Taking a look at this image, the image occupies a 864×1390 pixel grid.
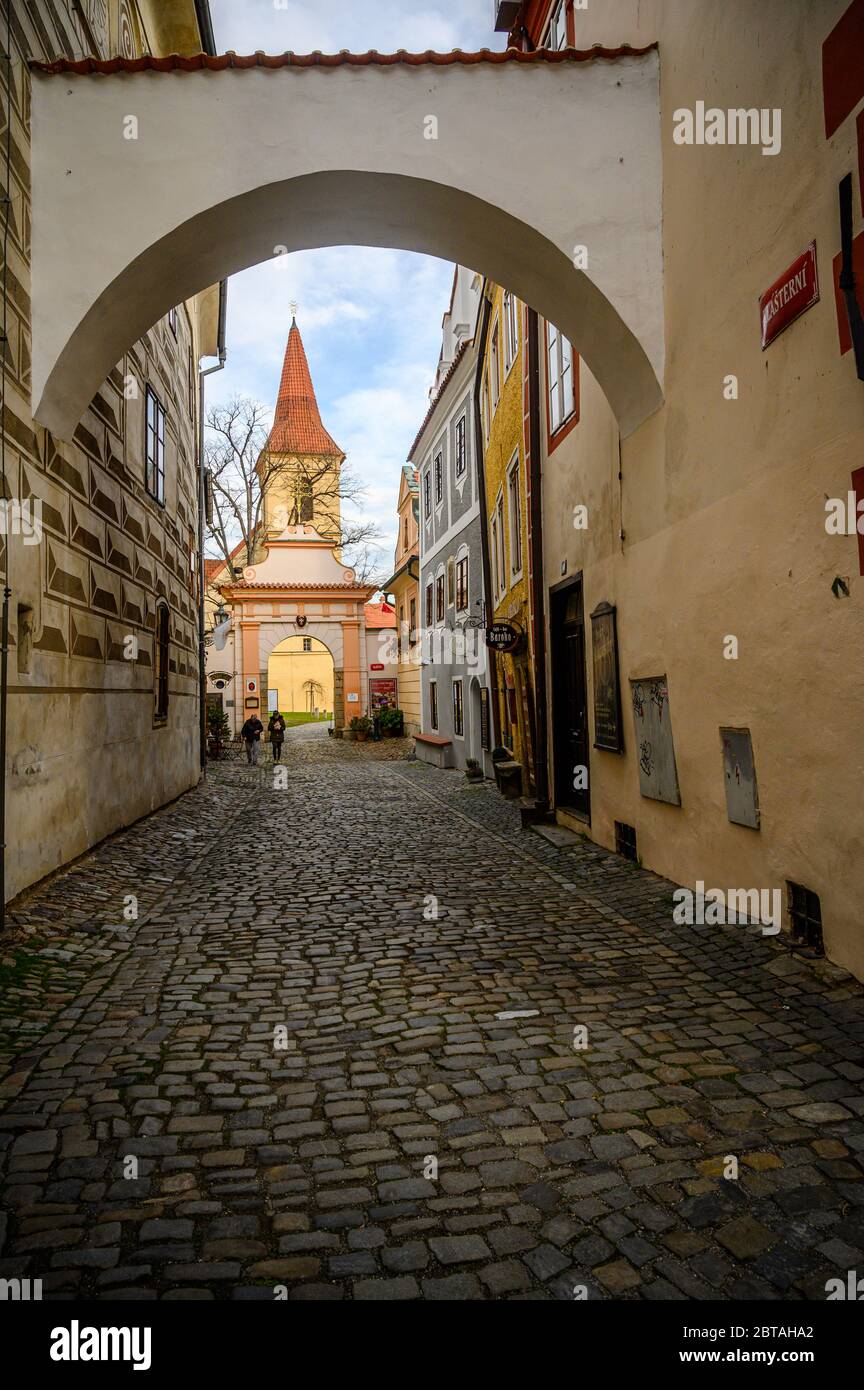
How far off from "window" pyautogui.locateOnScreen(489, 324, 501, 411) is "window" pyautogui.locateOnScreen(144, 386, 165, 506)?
18.7ft

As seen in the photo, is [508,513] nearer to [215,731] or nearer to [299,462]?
[215,731]

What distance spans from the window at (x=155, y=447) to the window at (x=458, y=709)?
8.74 metres

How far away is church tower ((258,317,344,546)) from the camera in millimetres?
37438

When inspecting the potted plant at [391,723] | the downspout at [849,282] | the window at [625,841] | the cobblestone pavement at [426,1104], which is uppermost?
the downspout at [849,282]

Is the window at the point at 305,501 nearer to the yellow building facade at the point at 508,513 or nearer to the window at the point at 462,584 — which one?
the window at the point at 462,584

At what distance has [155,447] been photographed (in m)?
11.9

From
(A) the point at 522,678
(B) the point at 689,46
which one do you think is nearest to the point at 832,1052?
(B) the point at 689,46

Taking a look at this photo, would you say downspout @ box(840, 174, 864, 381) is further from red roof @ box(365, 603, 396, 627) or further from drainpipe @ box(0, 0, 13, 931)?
red roof @ box(365, 603, 396, 627)

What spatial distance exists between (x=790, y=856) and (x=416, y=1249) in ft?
10.7

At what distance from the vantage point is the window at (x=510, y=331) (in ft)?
42.5

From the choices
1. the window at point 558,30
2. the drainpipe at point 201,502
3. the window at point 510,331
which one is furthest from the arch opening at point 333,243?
the drainpipe at point 201,502

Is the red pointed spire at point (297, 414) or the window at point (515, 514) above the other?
the red pointed spire at point (297, 414)

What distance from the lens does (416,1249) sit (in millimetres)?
2322

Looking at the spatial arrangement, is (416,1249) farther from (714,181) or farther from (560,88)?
(560,88)
